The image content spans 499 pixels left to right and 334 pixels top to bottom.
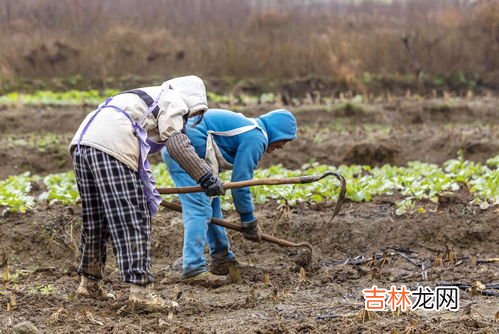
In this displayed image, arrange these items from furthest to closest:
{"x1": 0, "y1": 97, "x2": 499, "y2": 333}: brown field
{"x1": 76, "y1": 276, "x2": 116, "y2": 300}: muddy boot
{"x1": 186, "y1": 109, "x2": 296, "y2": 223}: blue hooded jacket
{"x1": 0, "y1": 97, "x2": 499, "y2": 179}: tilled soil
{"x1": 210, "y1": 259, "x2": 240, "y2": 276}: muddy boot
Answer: {"x1": 0, "y1": 97, "x2": 499, "y2": 179}: tilled soil, {"x1": 210, "y1": 259, "x2": 240, "y2": 276}: muddy boot, {"x1": 186, "y1": 109, "x2": 296, "y2": 223}: blue hooded jacket, {"x1": 76, "y1": 276, "x2": 116, "y2": 300}: muddy boot, {"x1": 0, "y1": 97, "x2": 499, "y2": 333}: brown field

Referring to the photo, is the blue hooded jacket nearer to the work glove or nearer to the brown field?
the work glove

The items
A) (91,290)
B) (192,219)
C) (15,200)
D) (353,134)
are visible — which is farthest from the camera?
(353,134)

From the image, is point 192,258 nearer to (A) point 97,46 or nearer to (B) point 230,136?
(B) point 230,136

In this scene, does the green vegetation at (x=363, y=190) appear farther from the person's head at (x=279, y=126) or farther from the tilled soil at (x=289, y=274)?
the person's head at (x=279, y=126)

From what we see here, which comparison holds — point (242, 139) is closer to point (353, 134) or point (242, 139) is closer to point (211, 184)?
point (211, 184)

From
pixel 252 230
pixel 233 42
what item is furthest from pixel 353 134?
pixel 233 42

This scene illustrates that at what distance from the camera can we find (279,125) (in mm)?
6219

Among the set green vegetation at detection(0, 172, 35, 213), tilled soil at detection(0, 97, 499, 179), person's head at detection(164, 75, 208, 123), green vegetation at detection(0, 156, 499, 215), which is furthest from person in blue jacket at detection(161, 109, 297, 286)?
tilled soil at detection(0, 97, 499, 179)

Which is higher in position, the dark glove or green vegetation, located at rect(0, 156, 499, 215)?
the dark glove

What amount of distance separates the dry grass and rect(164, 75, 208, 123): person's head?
15892 millimetres

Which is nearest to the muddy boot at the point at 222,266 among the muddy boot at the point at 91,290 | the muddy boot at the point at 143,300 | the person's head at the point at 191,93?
the muddy boot at the point at 91,290

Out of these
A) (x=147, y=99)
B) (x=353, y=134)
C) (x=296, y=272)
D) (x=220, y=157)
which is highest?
Result: (x=147, y=99)

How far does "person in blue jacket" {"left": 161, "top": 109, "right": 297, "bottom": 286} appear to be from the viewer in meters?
6.07

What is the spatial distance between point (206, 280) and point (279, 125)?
1300 mm
